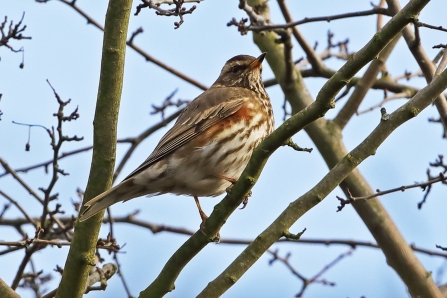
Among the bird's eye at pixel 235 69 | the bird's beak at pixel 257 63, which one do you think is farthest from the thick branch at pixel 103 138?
the bird's eye at pixel 235 69

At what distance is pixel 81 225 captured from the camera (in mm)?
6199

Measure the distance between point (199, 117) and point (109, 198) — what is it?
2006 mm

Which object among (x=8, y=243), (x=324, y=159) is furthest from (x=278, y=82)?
(x=8, y=243)

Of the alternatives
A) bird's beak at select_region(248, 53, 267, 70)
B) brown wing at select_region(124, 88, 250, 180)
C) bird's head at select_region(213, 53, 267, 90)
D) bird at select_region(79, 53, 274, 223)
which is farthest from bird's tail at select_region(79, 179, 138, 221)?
bird's beak at select_region(248, 53, 267, 70)

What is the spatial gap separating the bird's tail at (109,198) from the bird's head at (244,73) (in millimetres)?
2924

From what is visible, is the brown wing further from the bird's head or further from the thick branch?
the thick branch

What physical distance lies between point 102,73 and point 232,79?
13.3 feet

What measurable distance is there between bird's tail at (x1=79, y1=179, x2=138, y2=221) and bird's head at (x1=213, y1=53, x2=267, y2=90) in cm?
292

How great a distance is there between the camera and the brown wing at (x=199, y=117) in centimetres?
765

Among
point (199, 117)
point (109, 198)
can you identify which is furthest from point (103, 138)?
point (199, 117)

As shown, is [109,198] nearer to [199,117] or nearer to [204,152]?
[204,152]

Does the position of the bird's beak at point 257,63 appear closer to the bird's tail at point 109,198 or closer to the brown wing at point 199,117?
the brown wing at point 199,117

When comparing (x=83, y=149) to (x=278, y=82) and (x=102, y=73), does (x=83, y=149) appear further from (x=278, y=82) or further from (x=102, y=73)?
(x=102, y=73)

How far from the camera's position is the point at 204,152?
7570 millimetres
